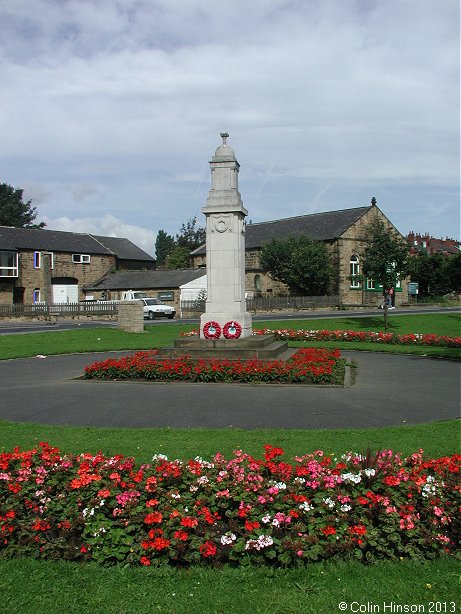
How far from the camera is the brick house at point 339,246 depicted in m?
57.6

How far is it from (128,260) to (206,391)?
58283mm

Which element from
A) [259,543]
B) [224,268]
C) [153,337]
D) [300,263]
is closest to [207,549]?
[259,543]

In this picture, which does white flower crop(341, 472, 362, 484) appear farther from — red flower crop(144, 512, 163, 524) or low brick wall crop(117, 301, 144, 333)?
low brick wall crop(117, 301, 144, 333)

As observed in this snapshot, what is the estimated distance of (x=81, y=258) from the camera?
202 feet

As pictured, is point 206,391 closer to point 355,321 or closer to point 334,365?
point 334,365

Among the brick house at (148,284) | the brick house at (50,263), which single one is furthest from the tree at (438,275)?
the brick house at (50,263)

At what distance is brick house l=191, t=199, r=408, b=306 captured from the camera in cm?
5756

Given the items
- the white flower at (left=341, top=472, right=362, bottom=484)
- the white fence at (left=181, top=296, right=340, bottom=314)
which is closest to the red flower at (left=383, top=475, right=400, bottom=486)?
the white flower at (left=341, top=472, right=362, bottom=484)

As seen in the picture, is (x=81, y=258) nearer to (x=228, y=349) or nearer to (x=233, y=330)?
(x=233, y=330)

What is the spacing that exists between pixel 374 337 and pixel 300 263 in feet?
108

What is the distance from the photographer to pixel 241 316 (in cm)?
1650

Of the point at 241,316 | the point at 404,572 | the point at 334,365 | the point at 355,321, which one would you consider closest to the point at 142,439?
the point at 404,572

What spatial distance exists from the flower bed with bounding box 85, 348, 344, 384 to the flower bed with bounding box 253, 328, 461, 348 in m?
7.79

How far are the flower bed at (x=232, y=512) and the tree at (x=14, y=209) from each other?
314 ft
